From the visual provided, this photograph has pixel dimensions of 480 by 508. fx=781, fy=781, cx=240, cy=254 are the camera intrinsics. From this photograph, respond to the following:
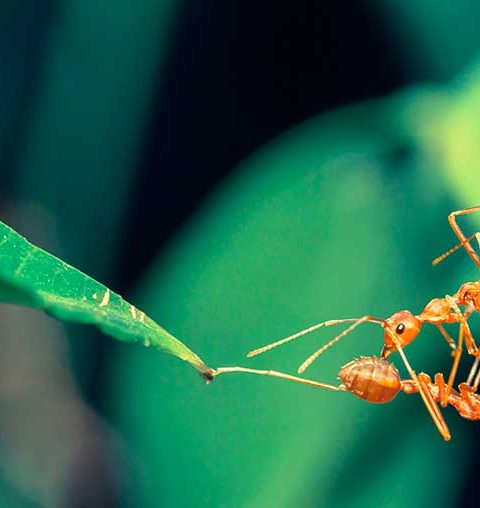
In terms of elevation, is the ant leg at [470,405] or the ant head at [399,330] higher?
the ant head at [399,330]

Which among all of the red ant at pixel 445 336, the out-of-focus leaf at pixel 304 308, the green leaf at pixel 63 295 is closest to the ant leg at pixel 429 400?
the red ant at pixel 445 336

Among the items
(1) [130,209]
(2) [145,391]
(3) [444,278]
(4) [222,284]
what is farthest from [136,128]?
(3) [444,278]

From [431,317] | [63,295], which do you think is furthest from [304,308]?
[63,295]

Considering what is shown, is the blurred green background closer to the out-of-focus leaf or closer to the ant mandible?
the out-of-focus leaf

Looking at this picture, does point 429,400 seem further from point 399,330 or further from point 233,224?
point 233,224

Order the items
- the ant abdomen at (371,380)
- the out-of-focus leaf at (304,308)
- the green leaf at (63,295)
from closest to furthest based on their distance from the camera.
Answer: the green leaf at (63,295)
the ant abdomen at (371,380)
the out-of-focus leaf at (304,308)

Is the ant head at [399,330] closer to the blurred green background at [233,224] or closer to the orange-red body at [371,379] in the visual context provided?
the orange-red body at [371,379]

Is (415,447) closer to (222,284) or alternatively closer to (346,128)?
(222,284)
